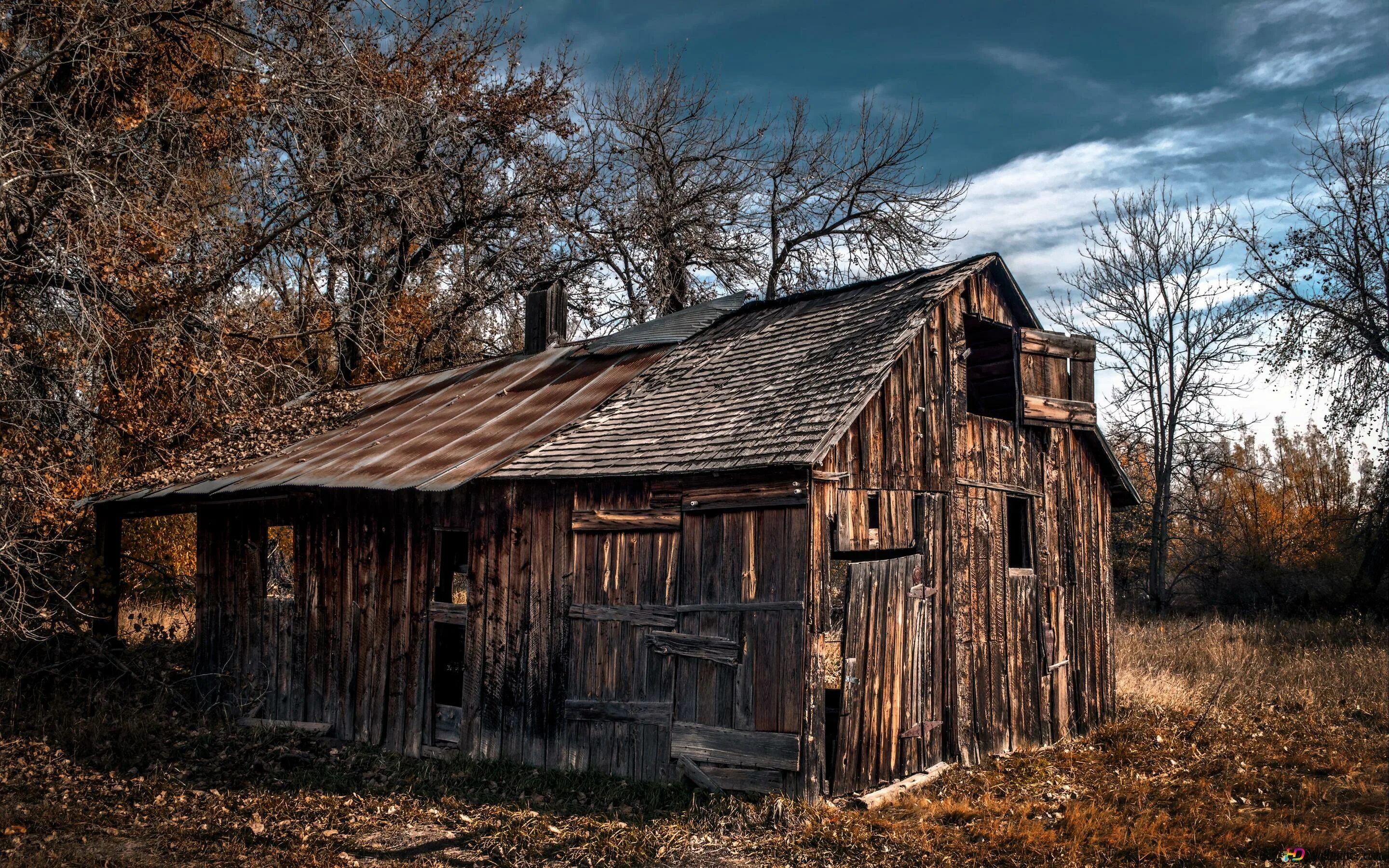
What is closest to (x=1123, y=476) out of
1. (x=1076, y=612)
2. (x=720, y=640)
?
(x=1076, y=612)

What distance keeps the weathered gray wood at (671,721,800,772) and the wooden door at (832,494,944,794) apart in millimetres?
640

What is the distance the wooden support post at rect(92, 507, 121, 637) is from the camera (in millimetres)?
14289

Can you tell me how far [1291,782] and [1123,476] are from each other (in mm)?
4951

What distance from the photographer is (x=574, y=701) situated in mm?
10156

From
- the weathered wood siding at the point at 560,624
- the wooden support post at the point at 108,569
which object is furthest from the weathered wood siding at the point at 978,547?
the wooden support post at the point at 108,569

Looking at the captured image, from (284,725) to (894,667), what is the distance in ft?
25.3

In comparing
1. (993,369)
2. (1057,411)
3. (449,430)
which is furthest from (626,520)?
(1057,411)

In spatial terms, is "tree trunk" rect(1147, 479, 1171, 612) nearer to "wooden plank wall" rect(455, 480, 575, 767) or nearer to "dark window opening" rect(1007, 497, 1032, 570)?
"dark window opening" rect(1007, 497, 1032, 570)

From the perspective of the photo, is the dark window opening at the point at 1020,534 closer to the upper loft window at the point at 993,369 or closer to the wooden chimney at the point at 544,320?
the upper loft window at the point at 993,369

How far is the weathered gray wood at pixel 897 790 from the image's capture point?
9.03 meters

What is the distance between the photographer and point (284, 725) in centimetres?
1258

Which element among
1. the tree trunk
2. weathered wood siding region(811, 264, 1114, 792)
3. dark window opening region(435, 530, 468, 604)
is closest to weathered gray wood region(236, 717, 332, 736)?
dark window opening region(435, 530, 468, 604)

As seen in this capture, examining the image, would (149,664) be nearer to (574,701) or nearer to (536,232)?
(574,701)

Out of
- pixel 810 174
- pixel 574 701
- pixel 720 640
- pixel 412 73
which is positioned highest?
pixel 412 73
